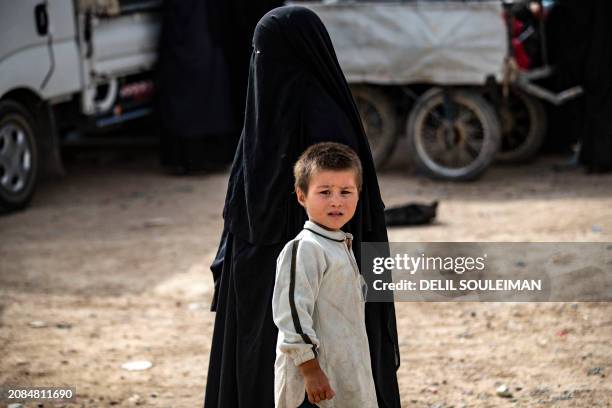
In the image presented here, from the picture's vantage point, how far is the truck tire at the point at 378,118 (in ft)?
29.1

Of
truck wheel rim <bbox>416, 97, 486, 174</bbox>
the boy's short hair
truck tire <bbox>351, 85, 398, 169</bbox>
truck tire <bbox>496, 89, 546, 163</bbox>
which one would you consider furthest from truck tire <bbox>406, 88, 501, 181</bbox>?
the boy's short hair

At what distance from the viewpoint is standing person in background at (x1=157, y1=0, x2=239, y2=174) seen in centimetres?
920

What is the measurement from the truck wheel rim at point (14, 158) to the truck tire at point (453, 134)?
10.5 feet

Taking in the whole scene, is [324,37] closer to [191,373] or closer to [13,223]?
[191,373]

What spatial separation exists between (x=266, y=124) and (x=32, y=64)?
16.9 ft

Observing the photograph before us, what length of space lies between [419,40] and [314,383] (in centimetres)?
616

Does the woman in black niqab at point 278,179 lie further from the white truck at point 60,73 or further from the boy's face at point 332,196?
the white truck at point 60,73

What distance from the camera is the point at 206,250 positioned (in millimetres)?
6738

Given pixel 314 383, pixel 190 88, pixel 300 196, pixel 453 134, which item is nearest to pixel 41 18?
pixel 190 88

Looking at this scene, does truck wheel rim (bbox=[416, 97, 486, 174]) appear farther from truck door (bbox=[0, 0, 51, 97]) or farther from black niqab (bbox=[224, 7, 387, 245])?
black niqab (bbox=[224, 7, 387, 245])

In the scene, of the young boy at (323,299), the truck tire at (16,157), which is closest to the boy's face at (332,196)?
the young boy at (323,299)

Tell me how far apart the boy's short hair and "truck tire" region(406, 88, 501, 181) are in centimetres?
567

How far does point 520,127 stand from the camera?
9.20m

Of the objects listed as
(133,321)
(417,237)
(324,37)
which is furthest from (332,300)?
(417,237)
